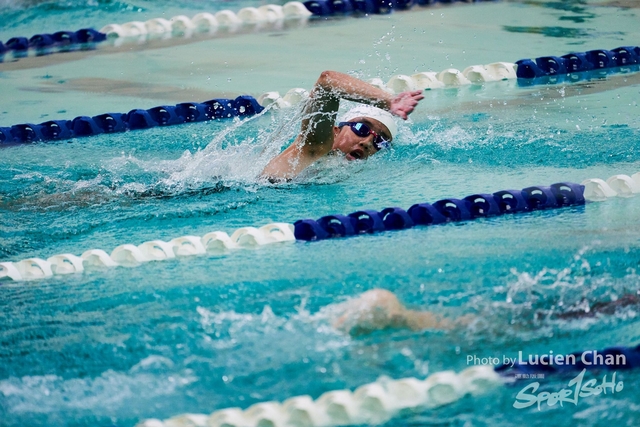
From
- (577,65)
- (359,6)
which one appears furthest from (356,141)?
(359,6)

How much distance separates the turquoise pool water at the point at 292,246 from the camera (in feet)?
7.98

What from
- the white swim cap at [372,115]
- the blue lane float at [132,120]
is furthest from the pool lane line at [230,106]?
the white swim cap at [372,115]

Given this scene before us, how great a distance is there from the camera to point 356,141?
13.2 ft

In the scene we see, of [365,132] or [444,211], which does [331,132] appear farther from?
[444,211]

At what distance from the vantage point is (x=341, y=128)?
4.11 meters

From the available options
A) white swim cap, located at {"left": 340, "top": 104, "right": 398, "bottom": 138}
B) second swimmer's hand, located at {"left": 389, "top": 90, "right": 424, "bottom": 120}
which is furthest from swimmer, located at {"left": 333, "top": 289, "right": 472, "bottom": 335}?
white swim cap, located at {"left": 340, "top": 104, "right": 398, "bottom": 138}

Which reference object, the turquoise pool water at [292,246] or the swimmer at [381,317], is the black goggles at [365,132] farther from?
the swimmer at [381,317]

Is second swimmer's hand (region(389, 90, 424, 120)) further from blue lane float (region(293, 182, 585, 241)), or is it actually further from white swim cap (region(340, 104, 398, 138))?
white swim cap (region(340, 104, 398, 138))

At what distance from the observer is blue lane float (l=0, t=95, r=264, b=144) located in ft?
16.0

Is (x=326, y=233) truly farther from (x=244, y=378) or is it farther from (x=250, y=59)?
(x=250, y=59)

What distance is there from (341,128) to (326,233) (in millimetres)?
844

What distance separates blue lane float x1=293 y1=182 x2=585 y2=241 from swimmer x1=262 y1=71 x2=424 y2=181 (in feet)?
1.82

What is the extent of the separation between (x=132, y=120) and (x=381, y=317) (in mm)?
2913

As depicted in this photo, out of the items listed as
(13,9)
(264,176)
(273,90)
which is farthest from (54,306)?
(13,9)
